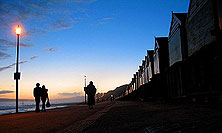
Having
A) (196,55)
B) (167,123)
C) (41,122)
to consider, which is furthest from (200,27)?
(41,122)

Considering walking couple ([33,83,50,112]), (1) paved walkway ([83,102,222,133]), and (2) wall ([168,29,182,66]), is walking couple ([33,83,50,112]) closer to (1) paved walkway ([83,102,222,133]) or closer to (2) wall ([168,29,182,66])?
(2) wall ([168,29,182,66])

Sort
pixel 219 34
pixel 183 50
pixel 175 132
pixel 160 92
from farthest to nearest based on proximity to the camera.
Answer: pixel 160 92
pixel 183 50
pixel 219 34
pixel 175 132

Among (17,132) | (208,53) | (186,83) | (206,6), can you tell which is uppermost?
(206,6)

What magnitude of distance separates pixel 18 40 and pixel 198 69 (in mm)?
13818

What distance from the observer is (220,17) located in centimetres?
927

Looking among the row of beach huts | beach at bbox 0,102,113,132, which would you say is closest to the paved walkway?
beach at bbox 0,102,113,132

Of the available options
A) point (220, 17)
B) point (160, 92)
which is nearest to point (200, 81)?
point (220, 17)

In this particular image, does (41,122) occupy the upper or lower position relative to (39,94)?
lower

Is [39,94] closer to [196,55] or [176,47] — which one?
[176,47]

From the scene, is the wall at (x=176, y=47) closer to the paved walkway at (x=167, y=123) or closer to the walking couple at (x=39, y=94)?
the paved walkway at (x=167, y=123)

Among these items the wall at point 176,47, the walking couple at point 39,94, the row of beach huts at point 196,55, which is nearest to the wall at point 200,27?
the row of beach huts at point 196,55

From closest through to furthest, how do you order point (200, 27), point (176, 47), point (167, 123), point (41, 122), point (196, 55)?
1. point (167, 123)
2. point (41, 122)
3. point (196, 55)
4. point (200, 27)
5. point (176, 47)

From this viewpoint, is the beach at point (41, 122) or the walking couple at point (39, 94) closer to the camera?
the beach at point (41, 122)

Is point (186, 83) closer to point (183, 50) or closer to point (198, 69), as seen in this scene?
point (198, 69)
